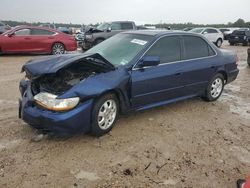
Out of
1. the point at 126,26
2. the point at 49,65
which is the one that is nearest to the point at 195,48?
the point at 49,65

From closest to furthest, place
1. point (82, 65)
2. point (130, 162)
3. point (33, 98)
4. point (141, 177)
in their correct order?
point (141, 177)
point (130, 162)
point (33, 98)
point (82, 65)

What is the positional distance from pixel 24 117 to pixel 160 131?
2106 mm

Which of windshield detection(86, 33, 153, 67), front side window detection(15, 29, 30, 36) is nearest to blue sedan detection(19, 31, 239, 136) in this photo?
windshield detection(86, 33, 153, 67)

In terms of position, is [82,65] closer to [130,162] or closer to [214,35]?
[130,162]

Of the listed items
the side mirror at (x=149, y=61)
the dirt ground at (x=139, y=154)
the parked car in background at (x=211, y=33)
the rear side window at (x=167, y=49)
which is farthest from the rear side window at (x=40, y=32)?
the parked car in background at (x=211, y=33)

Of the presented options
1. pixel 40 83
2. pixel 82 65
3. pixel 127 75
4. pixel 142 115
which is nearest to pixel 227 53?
pixel 142 115

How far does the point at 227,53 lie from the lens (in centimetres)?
727

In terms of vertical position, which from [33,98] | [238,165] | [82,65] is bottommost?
[238,165]

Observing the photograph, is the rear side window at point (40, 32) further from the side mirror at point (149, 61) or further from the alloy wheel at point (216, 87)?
the side mirror at point (149, 61)

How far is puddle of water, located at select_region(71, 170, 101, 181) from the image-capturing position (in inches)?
144

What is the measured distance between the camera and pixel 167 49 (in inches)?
228

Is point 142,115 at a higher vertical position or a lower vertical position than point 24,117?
lower

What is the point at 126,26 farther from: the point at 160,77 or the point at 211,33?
the point at 160,77

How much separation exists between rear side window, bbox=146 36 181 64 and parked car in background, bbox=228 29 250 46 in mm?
22867
